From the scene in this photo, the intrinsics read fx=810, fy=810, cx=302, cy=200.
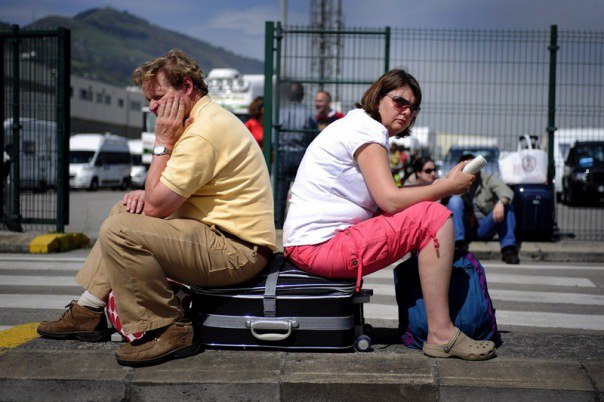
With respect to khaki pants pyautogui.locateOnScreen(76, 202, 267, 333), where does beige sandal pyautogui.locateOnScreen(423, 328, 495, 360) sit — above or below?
below

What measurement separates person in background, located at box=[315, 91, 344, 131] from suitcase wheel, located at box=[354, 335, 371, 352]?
25.1ft

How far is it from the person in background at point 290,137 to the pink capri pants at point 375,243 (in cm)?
770

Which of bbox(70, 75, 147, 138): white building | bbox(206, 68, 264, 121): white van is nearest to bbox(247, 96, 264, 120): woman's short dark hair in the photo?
bbox(206, 68, 264, 121): white van

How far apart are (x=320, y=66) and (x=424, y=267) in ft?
31.3

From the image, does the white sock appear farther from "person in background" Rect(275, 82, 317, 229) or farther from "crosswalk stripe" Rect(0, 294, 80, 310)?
"person in background" Rect(275, 82, 317, 229)

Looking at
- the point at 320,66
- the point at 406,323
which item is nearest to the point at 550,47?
the point at 320,66

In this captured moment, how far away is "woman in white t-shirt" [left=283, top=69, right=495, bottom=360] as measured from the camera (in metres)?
4.02

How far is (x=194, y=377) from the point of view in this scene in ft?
12.5

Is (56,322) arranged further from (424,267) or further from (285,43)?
(285,43)

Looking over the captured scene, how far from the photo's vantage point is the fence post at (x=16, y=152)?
36.8 feet

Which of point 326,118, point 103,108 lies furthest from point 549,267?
point 103,108

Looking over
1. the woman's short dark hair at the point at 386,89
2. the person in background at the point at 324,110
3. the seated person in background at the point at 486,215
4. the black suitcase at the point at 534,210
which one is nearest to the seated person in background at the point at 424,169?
the seated person in background at the point at 486,215

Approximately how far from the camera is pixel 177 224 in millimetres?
4000

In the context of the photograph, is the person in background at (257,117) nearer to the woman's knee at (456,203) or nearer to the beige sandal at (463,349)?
the woman's knee at (456,203)
